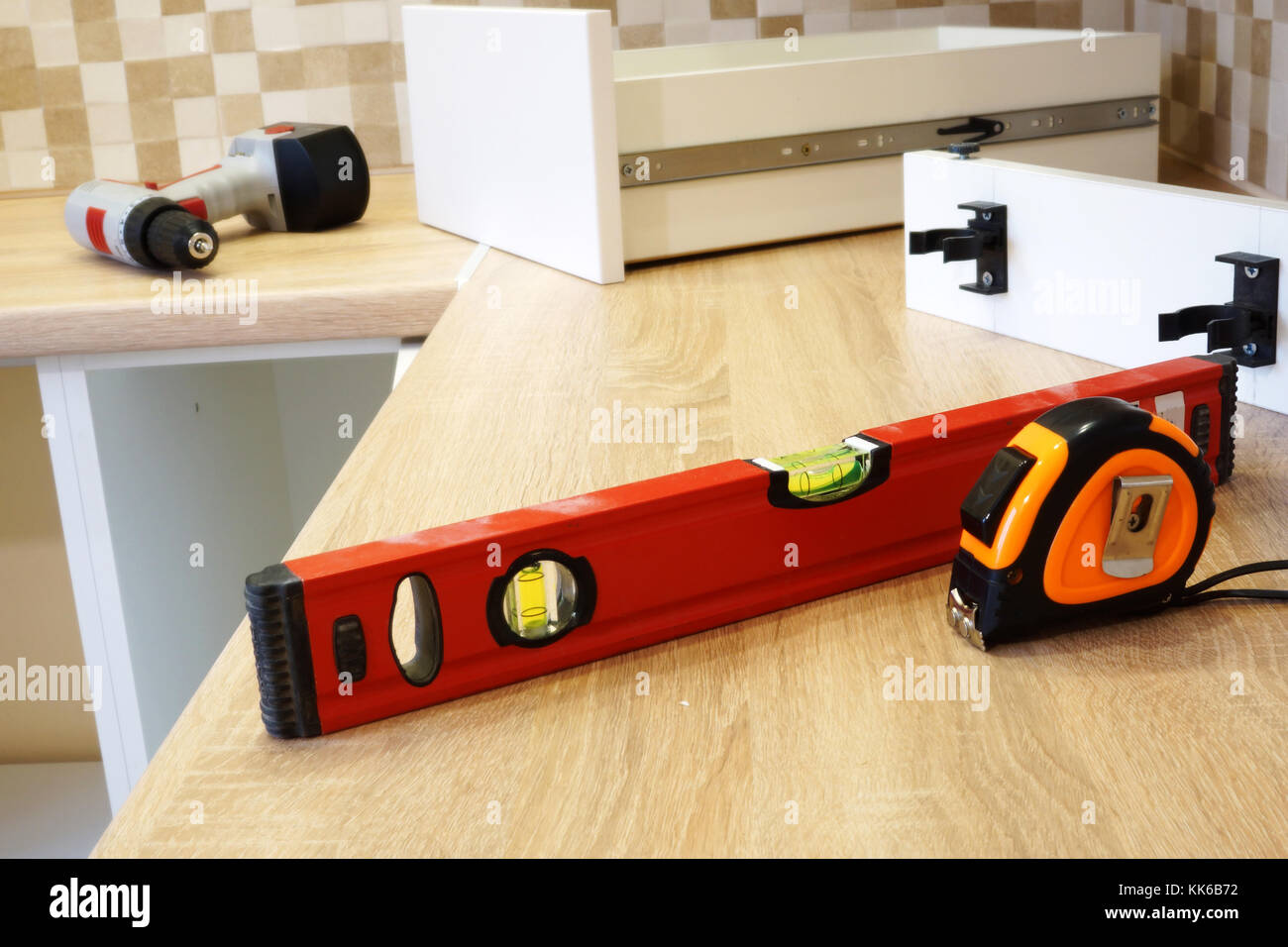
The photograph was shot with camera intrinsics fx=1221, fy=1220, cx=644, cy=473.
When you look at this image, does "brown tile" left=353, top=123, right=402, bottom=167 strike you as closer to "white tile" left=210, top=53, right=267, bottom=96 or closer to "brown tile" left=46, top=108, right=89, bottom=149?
"white tile" left=210, top=53, right=267, bottom=96

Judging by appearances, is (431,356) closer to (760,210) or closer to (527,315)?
A: (527,315)

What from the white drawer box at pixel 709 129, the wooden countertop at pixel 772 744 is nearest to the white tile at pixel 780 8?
the white drawer box at pixel 709 129

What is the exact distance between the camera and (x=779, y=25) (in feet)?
6.13

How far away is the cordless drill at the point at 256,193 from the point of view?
1.30m

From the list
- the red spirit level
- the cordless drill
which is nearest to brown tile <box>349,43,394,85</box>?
the cordless drill

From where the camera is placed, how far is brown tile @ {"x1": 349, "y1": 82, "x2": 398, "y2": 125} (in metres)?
1.89

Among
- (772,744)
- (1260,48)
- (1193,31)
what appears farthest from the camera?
(1193,31)

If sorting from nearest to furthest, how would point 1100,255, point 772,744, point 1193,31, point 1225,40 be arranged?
point 772,744
point 1100,255
point 1225,40
point 1193,31

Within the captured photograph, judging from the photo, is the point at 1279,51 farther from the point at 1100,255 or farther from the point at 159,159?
the point at 159,159

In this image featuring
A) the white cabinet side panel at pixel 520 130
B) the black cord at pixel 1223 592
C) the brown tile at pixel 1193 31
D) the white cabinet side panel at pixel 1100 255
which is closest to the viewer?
the black cord at pixel 1223 592

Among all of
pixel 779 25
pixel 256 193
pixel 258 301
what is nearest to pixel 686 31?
pixel 779 25

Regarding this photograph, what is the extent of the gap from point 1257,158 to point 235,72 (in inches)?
56.4

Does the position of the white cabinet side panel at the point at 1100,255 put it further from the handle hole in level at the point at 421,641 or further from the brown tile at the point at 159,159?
the brown tile at the point at 159,159

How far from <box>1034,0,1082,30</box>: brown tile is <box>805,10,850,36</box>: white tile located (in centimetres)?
29
